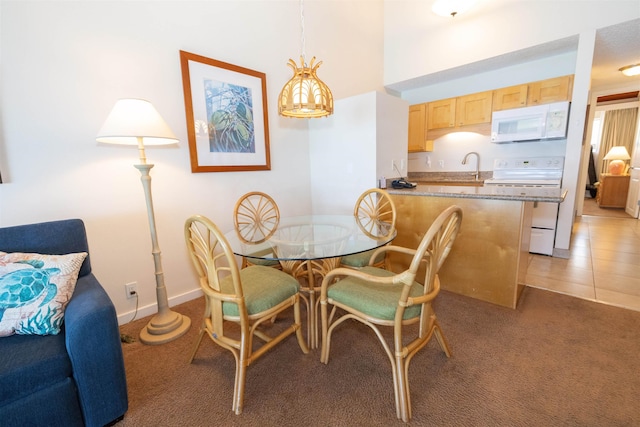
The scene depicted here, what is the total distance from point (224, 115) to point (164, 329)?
178 centimetres

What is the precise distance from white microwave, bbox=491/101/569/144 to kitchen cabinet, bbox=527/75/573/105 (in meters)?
0.19

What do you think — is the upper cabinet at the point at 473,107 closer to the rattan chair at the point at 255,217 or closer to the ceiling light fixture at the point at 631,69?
the ceiling light fixture at the point at 631,69

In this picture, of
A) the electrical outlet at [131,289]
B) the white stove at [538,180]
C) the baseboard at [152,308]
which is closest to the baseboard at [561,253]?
the white stove at [538,180]

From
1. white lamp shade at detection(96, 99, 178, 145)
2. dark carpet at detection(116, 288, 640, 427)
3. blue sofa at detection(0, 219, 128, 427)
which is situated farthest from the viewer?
white lamp shade at detection(96, 99, 178, 145)

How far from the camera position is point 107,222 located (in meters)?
1.93

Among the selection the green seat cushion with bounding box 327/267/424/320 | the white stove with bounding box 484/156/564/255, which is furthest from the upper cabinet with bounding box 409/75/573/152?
the green seat cushion with bounding box 327/267/424/320

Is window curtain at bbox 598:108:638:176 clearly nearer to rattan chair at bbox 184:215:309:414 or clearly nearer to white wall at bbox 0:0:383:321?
white wall at bbox 0:0:383:321

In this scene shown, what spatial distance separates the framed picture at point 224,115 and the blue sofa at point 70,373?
1.44 meters

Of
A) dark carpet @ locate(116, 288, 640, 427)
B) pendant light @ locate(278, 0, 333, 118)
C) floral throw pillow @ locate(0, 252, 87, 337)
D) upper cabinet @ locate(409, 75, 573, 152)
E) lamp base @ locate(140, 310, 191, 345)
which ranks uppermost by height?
upper cabinet @ locate(409, 75, 573, 152)

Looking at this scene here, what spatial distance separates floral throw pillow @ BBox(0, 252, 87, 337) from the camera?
3.77 feet

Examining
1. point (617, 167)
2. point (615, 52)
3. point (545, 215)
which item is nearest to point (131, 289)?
point (545, 215)

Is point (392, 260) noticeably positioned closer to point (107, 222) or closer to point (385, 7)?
point (107, 222)

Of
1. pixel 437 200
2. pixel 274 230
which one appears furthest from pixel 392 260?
pixel 274 230

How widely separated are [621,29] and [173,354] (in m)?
4.96
